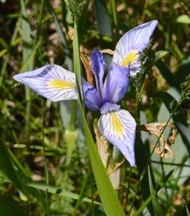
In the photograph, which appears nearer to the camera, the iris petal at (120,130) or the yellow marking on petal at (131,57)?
the iris petal at (120,130)

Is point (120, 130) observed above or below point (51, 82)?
below

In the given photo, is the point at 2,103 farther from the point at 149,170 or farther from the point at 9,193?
the point at 149,170

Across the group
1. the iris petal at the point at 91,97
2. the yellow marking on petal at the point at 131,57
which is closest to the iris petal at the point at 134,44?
the yellow marking on petal at the point at 131,57

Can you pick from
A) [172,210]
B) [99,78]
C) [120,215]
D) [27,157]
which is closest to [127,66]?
[99,78]

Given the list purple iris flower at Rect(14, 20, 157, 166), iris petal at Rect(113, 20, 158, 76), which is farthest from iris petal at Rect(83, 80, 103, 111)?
iris petal at Rect(113, 20, 158, 76)

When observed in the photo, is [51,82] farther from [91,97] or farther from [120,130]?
[120,130]

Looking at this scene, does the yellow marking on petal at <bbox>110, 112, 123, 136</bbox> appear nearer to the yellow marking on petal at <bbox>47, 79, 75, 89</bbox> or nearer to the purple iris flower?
the purple iris flower

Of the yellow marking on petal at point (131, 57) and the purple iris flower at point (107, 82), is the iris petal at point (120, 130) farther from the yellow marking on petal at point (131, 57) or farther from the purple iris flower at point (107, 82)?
the yellow marking on petal at point (131, 57)

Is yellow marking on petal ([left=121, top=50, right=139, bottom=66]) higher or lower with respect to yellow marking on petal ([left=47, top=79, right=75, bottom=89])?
higher

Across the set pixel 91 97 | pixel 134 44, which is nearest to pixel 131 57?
pixel 134 44
